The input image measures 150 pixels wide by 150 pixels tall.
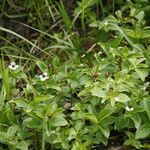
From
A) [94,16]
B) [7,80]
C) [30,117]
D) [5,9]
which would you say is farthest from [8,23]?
[30,117]

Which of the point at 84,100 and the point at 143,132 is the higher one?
the point at 84,100

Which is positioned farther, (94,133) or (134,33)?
(134,33)

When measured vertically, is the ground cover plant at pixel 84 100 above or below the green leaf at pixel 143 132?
above

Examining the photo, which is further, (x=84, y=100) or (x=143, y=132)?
(x=84, y=100)

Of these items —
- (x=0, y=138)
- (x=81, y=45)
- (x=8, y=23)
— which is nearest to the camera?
(x=0, y=138)

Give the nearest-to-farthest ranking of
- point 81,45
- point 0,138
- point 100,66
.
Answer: point 0,138 → point 100,66 → point 81,45

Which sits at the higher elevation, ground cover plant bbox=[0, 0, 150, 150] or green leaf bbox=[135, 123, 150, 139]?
ground cover plant bbox=[0, 0, 150, 150]

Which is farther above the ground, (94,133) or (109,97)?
(109,97)

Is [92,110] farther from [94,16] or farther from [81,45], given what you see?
[94,16]
